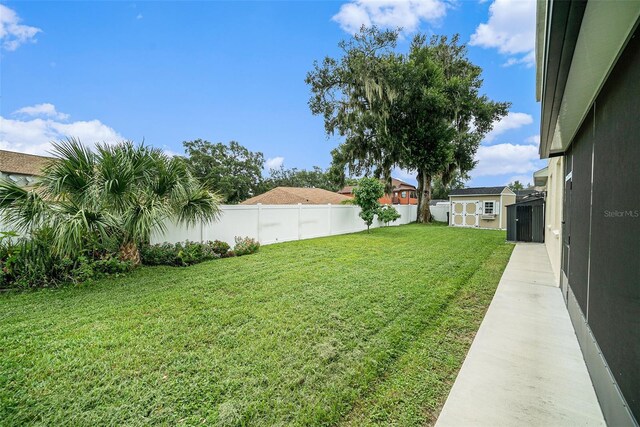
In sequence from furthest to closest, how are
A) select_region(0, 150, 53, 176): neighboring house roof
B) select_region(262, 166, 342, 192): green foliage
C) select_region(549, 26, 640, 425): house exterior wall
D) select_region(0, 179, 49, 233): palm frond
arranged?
select_region(262, 166, 342, 192): green foliage
select_region(0, 150, 53, 176): neighboring house roof
select_region(0, 179, 49, 233): palm frond
select_region(549, 26, 640, 425): house exterior wall

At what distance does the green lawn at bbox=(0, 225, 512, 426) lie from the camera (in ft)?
6.58

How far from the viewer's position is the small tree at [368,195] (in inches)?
537

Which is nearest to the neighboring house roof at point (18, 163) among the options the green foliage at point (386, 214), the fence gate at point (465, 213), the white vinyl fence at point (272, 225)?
the white vinyl fence at point (272, 225)

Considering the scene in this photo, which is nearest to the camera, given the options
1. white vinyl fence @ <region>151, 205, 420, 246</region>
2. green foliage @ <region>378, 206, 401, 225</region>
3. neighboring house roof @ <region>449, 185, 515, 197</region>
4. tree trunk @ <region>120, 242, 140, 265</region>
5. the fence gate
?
tree trunk @ <region>120, 242, 140, 265</region>

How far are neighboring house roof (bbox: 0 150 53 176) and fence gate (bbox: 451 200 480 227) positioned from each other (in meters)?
27.5

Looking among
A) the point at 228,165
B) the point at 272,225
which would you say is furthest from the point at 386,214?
the point at 228,165

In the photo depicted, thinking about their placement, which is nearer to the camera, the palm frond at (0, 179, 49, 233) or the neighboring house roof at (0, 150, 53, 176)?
the palm frond at (0, 179, 49, 233)

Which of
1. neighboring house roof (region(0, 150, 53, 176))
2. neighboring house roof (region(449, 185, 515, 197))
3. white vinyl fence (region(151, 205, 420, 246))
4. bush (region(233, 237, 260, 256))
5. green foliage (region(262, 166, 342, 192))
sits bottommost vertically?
bush (region(233, 237, 260, 256))

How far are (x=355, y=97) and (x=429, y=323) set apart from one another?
53.4ft

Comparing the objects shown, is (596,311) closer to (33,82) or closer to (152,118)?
(33,82)

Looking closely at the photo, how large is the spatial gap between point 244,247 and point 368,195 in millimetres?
7413

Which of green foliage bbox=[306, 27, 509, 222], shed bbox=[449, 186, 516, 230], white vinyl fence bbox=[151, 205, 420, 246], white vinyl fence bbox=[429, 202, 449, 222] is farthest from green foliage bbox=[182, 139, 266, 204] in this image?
shed bbox=[449, 186, 516, 230]

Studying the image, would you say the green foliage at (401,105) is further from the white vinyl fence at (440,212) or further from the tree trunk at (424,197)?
the white vinyl fence at (440,212)

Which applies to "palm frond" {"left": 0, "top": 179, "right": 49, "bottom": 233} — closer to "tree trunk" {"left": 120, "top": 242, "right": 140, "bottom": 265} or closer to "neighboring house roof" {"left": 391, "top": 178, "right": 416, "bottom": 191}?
"tree trunk" {"left": 120, "top": 242, "right": 140, "bottom": 265}
